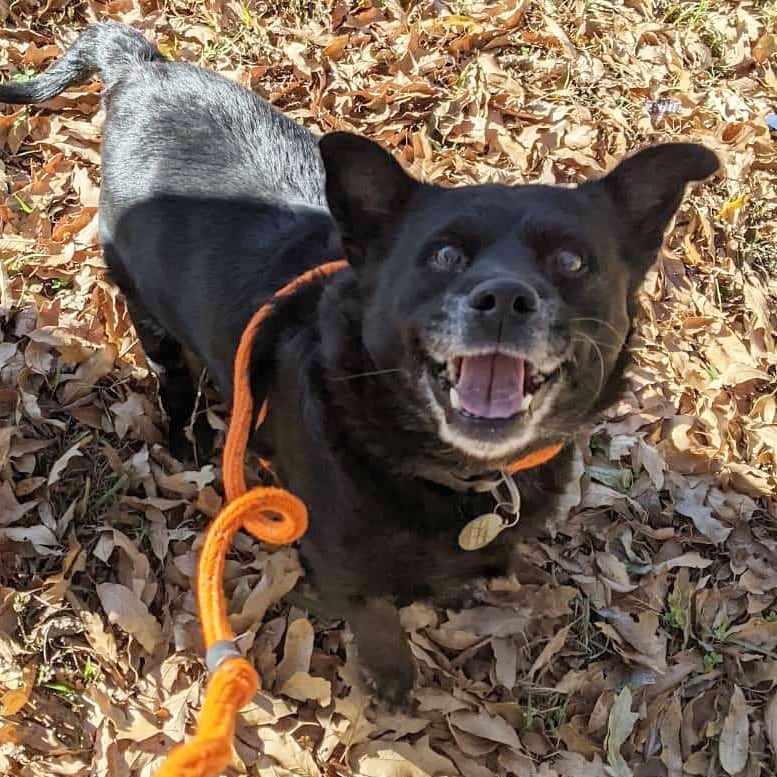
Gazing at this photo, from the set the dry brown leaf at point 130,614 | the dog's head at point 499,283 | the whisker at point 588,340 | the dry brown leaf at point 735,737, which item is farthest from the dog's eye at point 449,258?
the dry brown leaf at point 735,737

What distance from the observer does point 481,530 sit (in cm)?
221

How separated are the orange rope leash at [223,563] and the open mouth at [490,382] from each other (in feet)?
0.84

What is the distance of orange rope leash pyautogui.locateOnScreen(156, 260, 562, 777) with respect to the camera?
1461mm

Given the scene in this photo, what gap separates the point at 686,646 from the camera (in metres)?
2.98

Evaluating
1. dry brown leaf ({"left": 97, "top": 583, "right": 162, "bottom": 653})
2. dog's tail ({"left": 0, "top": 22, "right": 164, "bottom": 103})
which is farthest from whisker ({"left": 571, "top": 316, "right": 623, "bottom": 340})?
dog's tail ({"left": 0, "top": 22, "right": 164, "bottom": 103})

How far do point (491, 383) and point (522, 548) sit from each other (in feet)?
4.23

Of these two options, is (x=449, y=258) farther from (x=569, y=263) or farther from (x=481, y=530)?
(x=481, y=530)

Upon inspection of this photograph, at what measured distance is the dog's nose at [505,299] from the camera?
5.82ft

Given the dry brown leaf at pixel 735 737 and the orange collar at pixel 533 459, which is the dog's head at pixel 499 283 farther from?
the dry brown leaf at pixel 735 737

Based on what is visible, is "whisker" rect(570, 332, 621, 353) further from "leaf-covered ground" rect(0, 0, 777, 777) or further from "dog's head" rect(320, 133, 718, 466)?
"leaf-covered ground" rect(0, 0, 777, 777)

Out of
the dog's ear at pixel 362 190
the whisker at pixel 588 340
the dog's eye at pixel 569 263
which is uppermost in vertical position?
the dog's ear at pixel 362 190

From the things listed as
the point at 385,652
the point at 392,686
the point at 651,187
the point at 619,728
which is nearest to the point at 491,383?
the point at 651,187

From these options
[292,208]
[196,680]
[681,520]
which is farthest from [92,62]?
[681,520]

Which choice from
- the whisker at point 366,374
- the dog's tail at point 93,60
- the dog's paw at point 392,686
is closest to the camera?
the whisker at point 366,374
